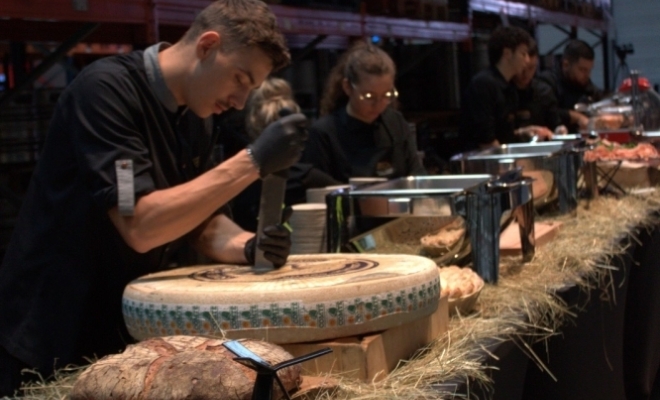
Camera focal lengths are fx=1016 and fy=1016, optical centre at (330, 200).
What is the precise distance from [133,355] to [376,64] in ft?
8.30

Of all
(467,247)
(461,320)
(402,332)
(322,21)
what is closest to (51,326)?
(402,332)

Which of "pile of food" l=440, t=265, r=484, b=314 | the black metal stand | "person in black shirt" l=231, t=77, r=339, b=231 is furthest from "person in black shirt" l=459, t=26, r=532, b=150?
the black metal stand

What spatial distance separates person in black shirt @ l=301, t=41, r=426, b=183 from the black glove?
1874 millimetres

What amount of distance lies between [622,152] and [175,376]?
379 cm

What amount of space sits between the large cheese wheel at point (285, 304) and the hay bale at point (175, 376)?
153 mm

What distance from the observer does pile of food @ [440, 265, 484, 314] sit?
2248 millimetres

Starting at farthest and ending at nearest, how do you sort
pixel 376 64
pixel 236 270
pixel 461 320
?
pixel 376 64
pixel 461 320
pixel 236 270

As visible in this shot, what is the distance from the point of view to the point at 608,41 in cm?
1342

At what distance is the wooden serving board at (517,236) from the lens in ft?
10.1

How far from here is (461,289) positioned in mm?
2273

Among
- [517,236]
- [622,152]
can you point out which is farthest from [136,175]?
[622,152]

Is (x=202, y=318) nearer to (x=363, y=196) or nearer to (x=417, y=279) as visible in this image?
(x=417, y=279)

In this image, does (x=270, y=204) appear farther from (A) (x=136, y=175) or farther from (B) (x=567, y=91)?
(B) (x=567, y=91)

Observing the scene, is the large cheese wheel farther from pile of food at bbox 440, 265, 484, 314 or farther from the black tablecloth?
pile of food at bbox 440, 265, 484, 314
